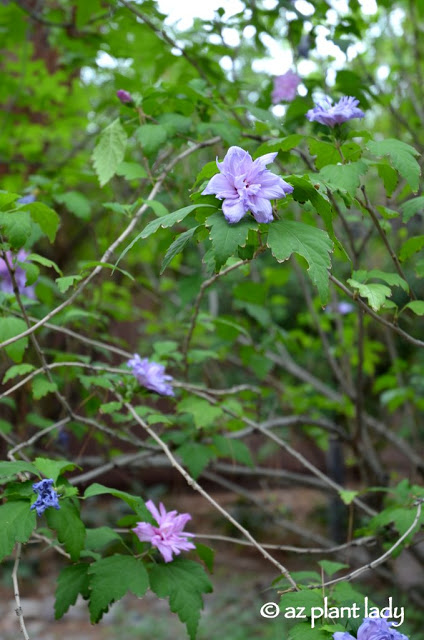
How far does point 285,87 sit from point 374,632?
5.71 ft

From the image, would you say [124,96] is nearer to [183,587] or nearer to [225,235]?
[225,235]

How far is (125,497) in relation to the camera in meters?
1.33

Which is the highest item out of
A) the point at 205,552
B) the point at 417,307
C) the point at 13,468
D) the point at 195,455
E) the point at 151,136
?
→ the point at 151,136

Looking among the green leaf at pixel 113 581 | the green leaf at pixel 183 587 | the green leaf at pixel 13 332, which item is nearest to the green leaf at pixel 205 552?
the green leaf at pixel 183 587

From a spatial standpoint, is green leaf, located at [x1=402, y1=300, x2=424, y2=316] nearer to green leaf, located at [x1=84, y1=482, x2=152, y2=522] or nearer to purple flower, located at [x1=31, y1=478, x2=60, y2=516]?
green leaf, located at [x1=84, y1=482, x2=152, y2=522]

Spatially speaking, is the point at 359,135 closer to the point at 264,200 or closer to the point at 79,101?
the point at 264,200

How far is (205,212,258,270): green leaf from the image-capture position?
1.04 meters

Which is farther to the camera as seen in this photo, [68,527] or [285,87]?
[285,87]

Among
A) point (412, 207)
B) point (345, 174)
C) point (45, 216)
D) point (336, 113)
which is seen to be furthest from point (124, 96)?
point (412, 207)

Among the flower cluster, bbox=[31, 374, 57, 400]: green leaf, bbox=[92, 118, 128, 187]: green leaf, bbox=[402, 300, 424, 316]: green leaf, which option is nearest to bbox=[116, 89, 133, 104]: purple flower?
bbox=[92, 118, 128, 187]: green leaf

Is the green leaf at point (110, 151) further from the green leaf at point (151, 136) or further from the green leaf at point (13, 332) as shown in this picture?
the green leaf at point (13, 332)

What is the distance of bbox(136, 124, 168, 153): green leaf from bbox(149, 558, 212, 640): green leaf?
102 centimetres

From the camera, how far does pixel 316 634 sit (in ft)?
3.87

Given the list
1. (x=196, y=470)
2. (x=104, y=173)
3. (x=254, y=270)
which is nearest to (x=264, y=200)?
(x=104, y=173)
